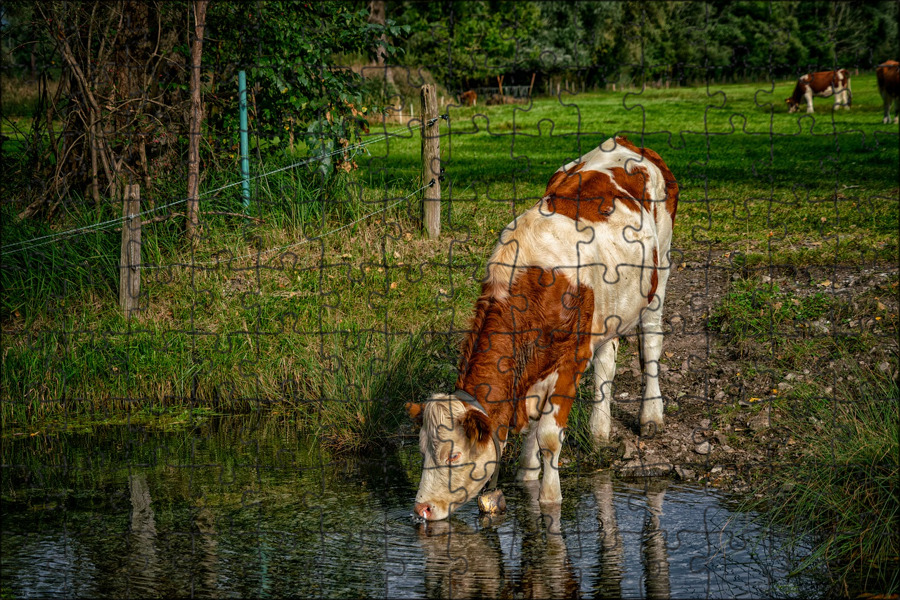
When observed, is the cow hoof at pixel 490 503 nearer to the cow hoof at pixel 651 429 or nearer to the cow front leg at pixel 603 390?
the cow front leg at pixel 603 390

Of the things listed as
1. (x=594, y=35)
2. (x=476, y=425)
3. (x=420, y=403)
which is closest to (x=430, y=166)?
(x=420, y=403)

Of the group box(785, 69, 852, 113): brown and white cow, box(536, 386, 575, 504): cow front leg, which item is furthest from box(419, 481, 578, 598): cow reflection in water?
box(785, 69, 852, 113): brown and white cow

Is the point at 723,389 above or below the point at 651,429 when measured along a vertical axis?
above

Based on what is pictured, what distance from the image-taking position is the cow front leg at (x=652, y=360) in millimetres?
8281

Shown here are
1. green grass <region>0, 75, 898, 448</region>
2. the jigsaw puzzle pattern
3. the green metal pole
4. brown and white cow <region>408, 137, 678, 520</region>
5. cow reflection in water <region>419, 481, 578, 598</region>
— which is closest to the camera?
cow reflection in water <region>419, 481, 578, 598</region>

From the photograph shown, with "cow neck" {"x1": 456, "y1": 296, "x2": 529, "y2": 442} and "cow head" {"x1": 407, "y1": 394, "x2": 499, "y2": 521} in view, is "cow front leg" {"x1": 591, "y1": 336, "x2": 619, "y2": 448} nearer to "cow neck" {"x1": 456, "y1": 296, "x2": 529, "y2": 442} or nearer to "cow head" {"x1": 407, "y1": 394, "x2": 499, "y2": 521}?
"cow neck" {"x1": 456, "y1": 296, "x2": 529, "y2": 442}

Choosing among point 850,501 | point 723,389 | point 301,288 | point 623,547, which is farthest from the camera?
point 301,288

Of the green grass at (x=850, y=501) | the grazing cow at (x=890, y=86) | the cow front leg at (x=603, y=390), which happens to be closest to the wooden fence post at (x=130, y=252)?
the cow front leg at (x=603, y=390)

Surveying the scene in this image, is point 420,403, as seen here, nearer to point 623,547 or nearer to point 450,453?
point 450,453

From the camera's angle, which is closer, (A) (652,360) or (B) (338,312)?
(A) (652,360)

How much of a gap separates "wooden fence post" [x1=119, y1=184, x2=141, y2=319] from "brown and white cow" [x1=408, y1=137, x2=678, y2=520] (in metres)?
4.30

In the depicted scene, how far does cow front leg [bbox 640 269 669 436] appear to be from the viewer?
8.28 metres

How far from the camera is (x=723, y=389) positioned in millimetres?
8656

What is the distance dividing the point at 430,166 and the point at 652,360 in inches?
177
